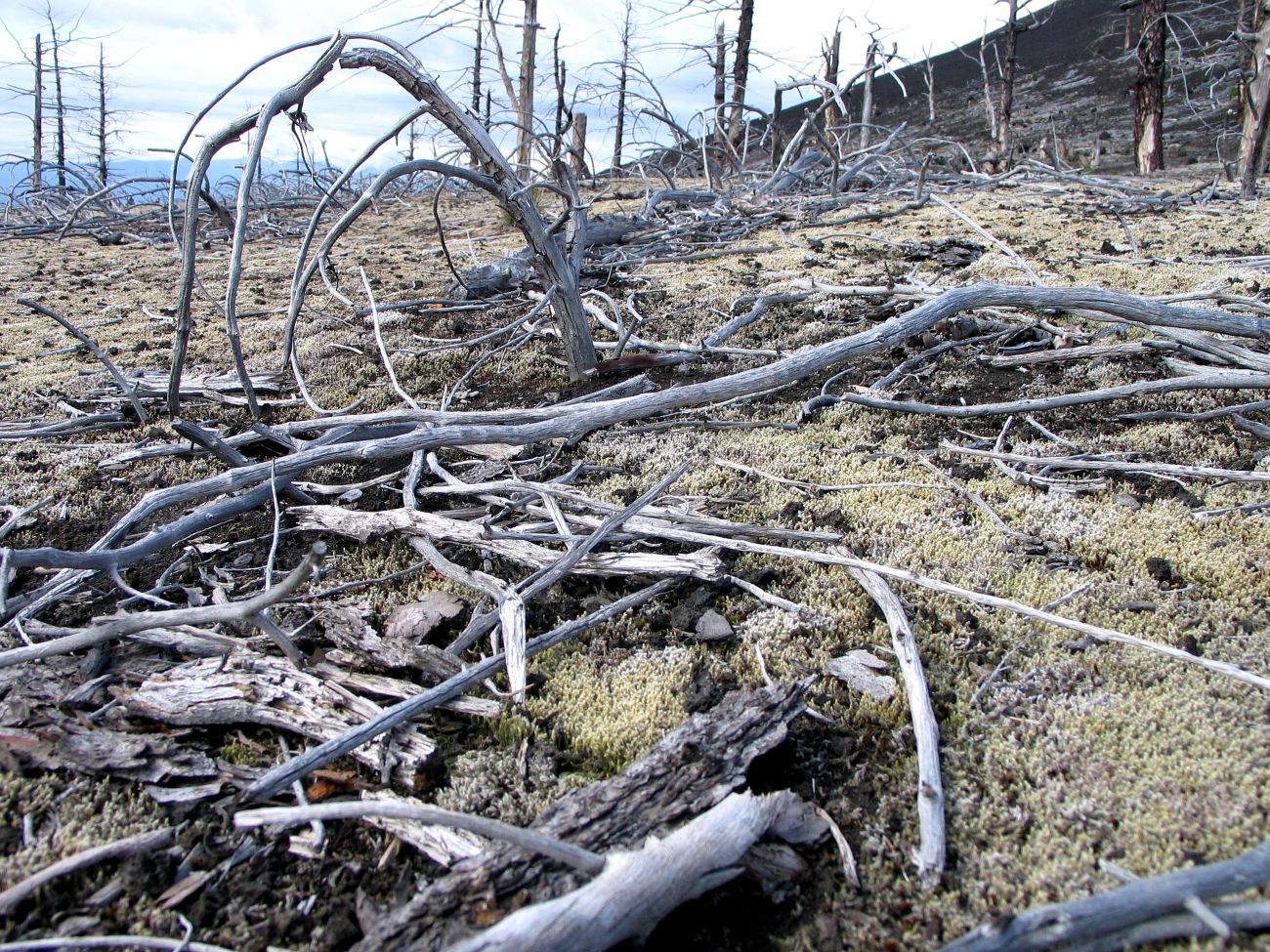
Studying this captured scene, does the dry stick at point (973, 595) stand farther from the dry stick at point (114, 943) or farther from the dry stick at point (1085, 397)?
the dry stick at point (114, 943)

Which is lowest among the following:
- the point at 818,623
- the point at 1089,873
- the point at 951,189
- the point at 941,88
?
the point at 1089,873

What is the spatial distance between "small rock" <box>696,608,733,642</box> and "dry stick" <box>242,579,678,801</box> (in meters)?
0.31

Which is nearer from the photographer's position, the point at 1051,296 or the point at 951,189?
the point at 1051,296

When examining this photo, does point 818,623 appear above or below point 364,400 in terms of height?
below

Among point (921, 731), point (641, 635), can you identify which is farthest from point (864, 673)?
point (641, 635)

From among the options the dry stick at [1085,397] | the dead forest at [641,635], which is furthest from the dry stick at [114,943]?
the dry stick at [1085,397]

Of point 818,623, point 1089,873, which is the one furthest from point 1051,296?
point 1089,873


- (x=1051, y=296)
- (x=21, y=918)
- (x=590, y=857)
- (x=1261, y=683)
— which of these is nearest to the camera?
(x=590, y=857)

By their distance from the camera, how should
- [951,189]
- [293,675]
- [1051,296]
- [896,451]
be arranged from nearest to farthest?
1. [293,675]
2. [1051,296]
3. [896,451]
4. [951,189]

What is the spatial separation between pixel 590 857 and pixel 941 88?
53629mm

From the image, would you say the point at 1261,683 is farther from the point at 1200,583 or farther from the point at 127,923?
the point at 127,923

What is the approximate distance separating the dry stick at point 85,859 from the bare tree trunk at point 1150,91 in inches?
750

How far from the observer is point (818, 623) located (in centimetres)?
274

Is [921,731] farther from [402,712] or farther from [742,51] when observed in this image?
[742,51]
